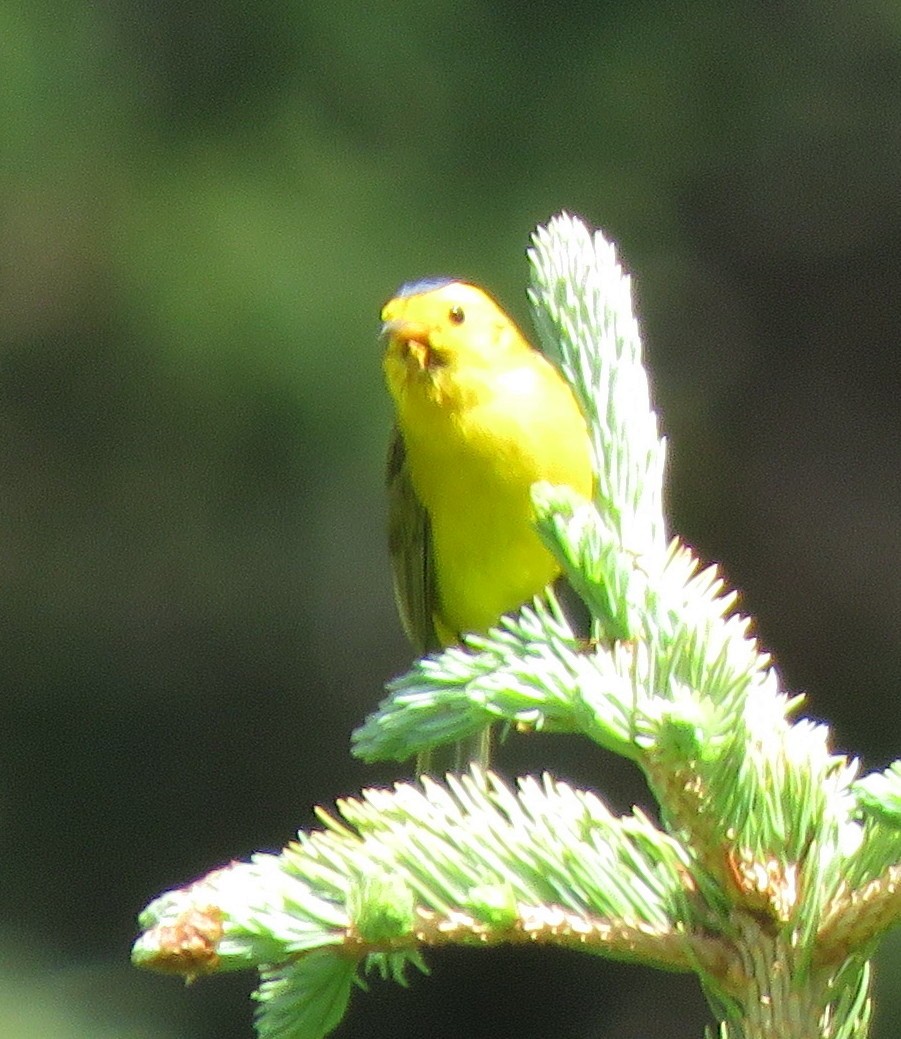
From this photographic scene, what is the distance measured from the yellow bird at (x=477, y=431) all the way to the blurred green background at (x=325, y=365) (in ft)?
7.18

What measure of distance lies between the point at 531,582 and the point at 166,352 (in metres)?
2.71

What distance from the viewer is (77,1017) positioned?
13.0ft

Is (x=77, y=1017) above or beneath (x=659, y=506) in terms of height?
above

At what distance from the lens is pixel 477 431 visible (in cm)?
190

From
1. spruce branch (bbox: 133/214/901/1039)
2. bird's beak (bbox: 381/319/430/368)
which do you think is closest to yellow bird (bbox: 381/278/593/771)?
bird's beak (bbox: 381/319/430/368)

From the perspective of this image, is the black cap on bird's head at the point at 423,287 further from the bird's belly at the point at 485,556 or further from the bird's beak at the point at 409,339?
the bird's belly at the point at 485,556

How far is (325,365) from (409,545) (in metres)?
2.17

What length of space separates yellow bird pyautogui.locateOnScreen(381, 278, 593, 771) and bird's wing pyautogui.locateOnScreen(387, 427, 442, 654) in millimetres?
31

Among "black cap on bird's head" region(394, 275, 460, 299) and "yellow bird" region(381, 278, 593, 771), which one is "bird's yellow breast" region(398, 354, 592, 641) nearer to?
"yellow bird" region(381, 278, 593, 771)

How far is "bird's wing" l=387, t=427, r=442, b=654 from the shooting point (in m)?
2.13

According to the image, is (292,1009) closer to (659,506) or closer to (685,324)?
(659,506)

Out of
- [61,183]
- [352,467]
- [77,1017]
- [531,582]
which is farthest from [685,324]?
[531,582]

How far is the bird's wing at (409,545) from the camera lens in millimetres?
2131

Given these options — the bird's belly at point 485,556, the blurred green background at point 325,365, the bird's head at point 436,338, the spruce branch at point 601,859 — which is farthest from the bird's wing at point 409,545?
the blurred green background at point 325,365
